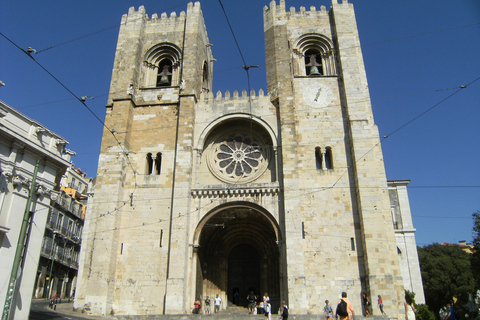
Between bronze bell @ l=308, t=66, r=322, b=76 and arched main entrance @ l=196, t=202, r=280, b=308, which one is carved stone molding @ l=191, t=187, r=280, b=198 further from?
bronze bell @ l=308, t=66, r=322, b=76

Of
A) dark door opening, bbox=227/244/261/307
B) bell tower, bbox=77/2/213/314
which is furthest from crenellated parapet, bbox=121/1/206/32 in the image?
dark door opening, bbox=227/244/261/307

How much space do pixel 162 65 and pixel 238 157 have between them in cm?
730

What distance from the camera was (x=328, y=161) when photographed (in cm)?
1773

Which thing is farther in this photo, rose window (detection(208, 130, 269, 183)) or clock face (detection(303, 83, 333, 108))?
clock face (detection(303, 83, 333, 108))

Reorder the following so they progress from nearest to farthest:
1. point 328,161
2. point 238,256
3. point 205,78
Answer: point 328,161, point 238,256, point 205,78

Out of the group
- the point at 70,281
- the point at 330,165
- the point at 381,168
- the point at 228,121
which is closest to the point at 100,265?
the point at 228,121

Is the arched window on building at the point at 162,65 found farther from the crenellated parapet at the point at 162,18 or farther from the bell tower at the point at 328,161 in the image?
the bell tower at the point at 328,161

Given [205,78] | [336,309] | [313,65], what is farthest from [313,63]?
[336,309]

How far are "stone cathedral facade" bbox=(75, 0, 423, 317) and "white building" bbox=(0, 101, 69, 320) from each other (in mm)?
4633

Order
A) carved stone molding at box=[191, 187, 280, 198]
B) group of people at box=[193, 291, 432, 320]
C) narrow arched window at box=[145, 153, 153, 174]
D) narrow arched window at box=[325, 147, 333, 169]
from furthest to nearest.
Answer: narrow arched window at box=[145, 153, 153, 174], narrow arched window at box=[325, 147, 333, 169], carved stone molding at box=[191, 187, 280, 198], group of people at box=[193, 291, 432, 320]

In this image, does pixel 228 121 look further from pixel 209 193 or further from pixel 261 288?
pixel 261 288

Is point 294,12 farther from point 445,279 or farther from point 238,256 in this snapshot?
point 445,279

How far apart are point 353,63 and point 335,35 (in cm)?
224

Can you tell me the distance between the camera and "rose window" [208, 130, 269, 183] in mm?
18641
